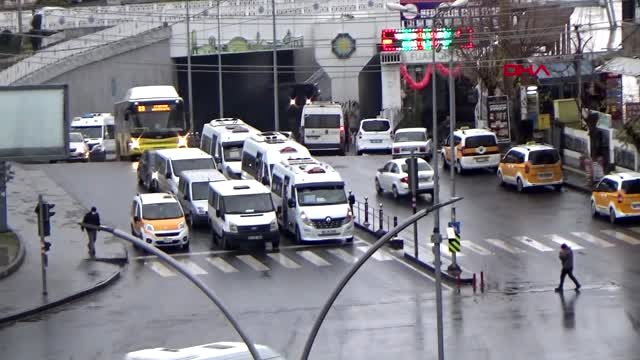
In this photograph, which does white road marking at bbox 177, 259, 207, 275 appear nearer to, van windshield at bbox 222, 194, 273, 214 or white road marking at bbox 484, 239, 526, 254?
van windshield at bbox 222, 194, 273, 214

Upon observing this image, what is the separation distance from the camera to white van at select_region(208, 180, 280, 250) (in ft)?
130

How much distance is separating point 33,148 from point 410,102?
4025 centimetres

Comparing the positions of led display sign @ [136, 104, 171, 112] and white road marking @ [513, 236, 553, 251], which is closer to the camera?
white road marking @ [513, 236, 553, 251]

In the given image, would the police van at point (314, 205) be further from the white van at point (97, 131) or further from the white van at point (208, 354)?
the white van at point (97, 131)

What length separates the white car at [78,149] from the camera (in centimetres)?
5994

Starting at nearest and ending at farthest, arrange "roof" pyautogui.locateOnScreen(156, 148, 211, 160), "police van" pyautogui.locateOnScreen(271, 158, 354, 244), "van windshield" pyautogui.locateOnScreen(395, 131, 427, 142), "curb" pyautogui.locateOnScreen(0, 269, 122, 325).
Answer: "curb" pyautogui.locateOnScreen(0, 269, 122, 325)
"police van" pyautogui.locateOnScreen(271, 158, 354, 244)
"roof" pyautogui.locateOnScreen(156, 148, 211, 160)
"van windshield" pyautogui.locateOnScreen(395, 131, 427, 142)

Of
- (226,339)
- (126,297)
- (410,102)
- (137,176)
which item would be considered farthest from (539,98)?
(226,339)

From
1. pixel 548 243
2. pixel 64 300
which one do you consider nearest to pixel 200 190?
pixel 64 300

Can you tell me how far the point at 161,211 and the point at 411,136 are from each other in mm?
18173

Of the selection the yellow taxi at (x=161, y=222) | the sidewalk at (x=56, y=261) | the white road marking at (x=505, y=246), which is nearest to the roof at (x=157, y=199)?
the yellow taxi at (x=161, y=222)

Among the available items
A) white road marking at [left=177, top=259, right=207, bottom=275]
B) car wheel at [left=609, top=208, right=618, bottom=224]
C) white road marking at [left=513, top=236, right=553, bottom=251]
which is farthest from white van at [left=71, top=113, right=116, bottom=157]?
car wheel at [left=609, top=208, right=618, bottom=224]

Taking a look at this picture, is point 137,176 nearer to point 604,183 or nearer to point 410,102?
point 604,183

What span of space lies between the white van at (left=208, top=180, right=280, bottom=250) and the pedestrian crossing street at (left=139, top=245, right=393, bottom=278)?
1.83 feet

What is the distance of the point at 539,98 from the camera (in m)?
63.3
